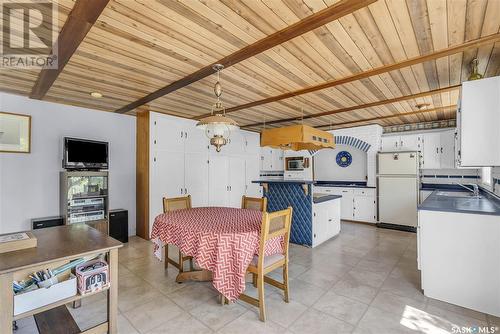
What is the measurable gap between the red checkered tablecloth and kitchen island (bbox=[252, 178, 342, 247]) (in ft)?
5.72

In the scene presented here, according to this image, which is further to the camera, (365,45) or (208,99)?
(208,99)

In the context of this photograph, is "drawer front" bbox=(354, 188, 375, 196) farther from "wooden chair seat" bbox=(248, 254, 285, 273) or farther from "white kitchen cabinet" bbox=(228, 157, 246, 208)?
"wooden chair seat" bbox=(248, 254, 285, 273)

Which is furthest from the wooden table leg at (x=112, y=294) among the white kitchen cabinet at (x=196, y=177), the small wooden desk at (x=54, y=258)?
the white kitchen cabinet at (x=196, y=177)

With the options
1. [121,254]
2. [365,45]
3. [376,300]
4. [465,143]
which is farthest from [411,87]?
[121,254]

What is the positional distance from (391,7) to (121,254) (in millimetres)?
4393

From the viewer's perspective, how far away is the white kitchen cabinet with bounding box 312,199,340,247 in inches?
159

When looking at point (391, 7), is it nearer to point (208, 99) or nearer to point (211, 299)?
point (208, 99)

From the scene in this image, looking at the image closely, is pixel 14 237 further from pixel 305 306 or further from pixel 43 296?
pixel 305 306

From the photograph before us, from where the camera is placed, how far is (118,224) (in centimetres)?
412

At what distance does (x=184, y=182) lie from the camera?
4.88 m

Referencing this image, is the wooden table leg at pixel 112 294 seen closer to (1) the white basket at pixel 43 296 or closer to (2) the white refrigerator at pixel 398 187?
(1) the white basket at pixel 43 296

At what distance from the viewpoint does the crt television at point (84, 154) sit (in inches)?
143

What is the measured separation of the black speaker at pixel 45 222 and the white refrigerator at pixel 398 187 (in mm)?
6214

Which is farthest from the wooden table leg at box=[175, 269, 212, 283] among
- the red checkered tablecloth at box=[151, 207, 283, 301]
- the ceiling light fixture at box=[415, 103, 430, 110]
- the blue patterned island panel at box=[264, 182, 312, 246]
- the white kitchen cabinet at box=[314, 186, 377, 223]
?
the white kitchen cabinet at box=[314, 186, 377, 223]
